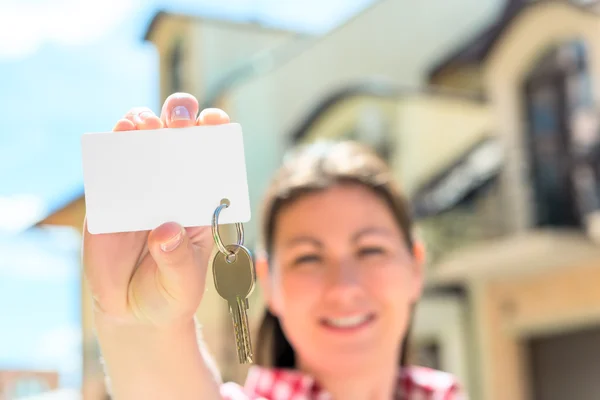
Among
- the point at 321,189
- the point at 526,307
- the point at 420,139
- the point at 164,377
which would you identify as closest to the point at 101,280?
the point at 164,377

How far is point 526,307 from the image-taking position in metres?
6.84

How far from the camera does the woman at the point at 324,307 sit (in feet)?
2.80

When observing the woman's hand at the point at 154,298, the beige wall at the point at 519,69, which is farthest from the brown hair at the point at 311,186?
the beige wall at the point at 519,69

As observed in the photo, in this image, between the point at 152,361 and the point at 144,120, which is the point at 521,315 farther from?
the point at 144,120

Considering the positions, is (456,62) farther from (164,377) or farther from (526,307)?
(164,377)

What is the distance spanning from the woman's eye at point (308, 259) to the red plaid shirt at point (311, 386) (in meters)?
0.16

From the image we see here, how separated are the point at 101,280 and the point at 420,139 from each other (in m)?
7.21

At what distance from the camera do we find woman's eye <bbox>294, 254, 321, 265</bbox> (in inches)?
46.0

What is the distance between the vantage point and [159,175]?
664 mm

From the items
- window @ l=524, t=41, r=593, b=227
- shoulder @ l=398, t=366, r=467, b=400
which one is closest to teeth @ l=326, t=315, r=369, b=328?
shoulder @ l=398, t=366, r=467, b=400

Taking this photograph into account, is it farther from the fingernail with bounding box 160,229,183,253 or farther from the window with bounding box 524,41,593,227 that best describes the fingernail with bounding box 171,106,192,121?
the window with bounding box 524,41,593,227

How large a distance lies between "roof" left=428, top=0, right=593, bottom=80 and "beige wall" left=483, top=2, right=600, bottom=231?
5 centimetres

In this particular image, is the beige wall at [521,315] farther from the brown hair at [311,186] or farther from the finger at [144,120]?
the finger at [144,120]

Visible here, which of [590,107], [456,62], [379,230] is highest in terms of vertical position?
[456,62]
